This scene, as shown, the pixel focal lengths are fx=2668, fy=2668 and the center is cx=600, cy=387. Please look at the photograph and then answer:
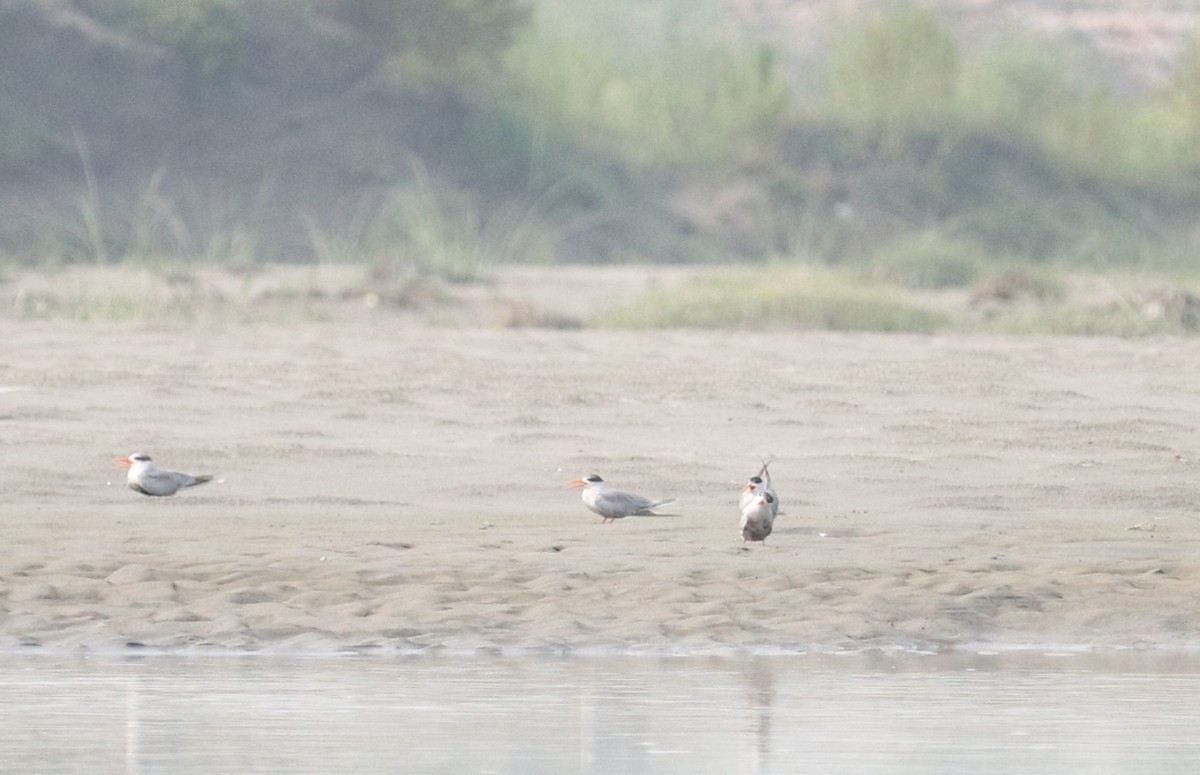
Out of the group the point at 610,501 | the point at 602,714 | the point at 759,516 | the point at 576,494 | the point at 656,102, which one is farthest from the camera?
the point at 656,102

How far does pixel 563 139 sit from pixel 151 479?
53.3 feet

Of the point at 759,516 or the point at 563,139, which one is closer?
the point at 759,516

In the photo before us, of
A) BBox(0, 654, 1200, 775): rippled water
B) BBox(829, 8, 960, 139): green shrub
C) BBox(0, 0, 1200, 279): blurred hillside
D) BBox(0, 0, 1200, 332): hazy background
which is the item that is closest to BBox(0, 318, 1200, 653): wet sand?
BBox(0, 654, 1200, 775): rippled water

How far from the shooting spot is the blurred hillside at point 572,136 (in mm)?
23312

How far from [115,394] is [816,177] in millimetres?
14380

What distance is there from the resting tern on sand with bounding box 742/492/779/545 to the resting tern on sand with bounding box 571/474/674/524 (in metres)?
0.49

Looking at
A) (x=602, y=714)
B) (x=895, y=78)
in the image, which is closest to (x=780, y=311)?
(x=602, y=714)

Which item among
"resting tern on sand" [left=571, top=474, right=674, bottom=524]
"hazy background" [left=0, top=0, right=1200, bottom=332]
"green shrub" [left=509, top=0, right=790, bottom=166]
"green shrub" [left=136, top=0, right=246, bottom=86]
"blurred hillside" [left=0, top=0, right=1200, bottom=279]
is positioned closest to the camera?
"resting tern on sand" [left=571, top=474, right=674, bottom=524]

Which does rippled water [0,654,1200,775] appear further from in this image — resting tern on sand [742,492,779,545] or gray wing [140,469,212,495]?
gray wing [140,469,212,495]

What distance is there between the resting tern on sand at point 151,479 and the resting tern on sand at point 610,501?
1.47 metres

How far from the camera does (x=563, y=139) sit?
25297mm

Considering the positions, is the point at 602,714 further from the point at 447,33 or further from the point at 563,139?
the point at 447,33

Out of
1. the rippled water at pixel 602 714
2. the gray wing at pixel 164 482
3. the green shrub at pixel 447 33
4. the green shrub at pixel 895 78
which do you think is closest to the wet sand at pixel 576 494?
the gray wing at pixel 164 482

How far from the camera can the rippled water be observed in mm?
5910
